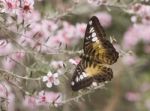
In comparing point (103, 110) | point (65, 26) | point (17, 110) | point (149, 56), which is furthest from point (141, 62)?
point (65, 26)

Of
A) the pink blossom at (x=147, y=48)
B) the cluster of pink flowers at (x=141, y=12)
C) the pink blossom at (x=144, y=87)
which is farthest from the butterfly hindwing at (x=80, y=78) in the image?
the pink blossom at (x=147, y=48)

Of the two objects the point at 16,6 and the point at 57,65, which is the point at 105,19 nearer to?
the point at 57,65

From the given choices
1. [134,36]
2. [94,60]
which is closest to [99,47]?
[94,60]

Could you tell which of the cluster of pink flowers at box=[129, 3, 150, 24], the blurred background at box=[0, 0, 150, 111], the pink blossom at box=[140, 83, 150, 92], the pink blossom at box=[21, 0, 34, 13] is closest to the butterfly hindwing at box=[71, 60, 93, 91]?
the blurred background at box=[0, 0, 150, 111]

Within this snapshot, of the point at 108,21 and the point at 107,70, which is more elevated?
the point at 107,70

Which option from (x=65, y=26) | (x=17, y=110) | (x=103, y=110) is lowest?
(x=103, y=110)

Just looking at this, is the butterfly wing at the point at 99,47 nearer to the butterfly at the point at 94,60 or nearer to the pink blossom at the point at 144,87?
the butterfly at the point at 94,60

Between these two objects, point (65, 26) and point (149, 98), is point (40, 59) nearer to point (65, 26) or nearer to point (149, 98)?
point (65, 26)
